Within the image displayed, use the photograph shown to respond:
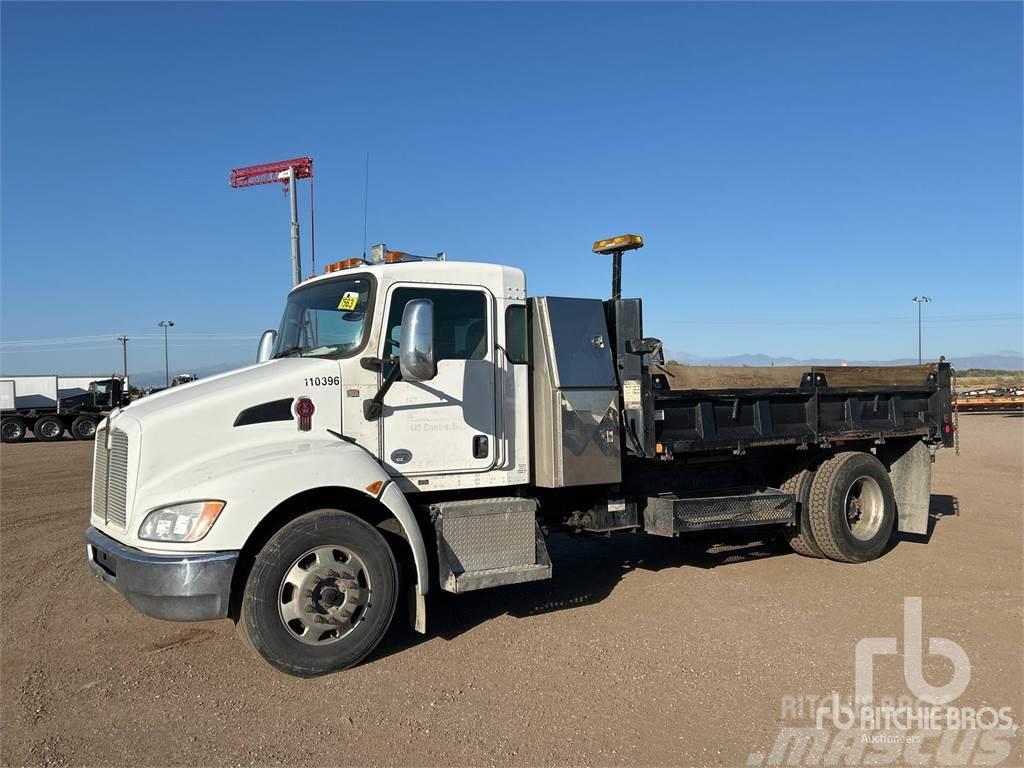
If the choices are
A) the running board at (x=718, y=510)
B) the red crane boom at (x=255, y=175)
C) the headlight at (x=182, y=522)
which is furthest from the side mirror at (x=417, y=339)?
the red crane boom at (x=255, y=175)

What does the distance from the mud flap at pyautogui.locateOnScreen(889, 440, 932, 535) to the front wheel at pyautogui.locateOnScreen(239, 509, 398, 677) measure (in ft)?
20.1

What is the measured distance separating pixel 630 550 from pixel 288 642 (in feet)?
14.9

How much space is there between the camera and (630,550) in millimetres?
8461

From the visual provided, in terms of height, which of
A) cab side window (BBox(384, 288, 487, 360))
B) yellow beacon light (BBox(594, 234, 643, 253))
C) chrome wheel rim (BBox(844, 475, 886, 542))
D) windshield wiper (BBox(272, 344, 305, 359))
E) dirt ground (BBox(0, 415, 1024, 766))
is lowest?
dirt ground (BBox(0, 415, 1024, 766))

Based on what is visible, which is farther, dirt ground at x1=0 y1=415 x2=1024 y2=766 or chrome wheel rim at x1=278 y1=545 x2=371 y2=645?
chrome wheel rim at x1=278 y1=545 x2=371 y2=645

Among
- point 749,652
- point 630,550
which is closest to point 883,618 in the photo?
point 749,652

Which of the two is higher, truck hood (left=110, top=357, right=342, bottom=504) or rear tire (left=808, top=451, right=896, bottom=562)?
truck hood (left=110, top=357, right=342, bottom=504)

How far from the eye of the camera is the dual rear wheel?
766cm

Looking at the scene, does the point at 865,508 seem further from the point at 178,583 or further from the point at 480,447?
the point at 178,583

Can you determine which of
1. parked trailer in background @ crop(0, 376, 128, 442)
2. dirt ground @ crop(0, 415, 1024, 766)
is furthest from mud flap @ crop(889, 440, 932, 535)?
parked trailer in background @ crop(0, 376, 128, 442)

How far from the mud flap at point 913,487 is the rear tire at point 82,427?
1186 inches

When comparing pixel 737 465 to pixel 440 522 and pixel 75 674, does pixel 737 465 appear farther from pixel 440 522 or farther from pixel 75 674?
pixel 75 674

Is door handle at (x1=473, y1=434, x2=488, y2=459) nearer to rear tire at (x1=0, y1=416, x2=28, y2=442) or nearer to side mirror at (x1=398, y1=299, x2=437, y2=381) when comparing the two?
side mirror at (x1=398, y1=299, x2=437, y2=381)

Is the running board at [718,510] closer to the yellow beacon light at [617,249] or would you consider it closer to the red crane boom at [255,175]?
the yellow beacon light at [617,249]
